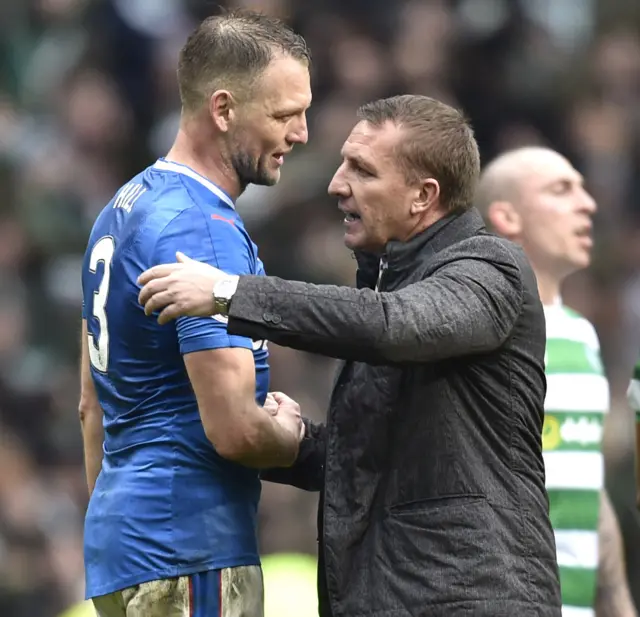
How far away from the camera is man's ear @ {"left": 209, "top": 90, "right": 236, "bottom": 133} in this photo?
3.44 metres

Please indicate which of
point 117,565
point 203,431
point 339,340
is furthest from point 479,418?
point 117,565

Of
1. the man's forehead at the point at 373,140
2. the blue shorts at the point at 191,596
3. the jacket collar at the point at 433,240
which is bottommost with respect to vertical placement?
the blue shorts at the point at 191,596

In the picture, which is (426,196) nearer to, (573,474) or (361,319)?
(361,319)

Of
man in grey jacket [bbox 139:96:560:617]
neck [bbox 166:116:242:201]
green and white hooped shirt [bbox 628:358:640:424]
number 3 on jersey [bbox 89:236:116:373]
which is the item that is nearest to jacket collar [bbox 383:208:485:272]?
man in grey jacket [bbox 139:96:560:617]

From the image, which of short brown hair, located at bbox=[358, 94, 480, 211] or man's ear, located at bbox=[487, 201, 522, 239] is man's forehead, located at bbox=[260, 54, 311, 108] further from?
man's ear, located at bbox=[487, 201, 522, 239]

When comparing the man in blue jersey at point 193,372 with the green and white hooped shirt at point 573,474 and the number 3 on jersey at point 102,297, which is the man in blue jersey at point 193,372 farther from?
the green and white hooped shirt at point 573,474

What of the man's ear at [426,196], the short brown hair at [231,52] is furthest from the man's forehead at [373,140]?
the short brown hair at [231,52]

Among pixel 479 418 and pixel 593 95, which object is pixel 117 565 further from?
pixel 593 95

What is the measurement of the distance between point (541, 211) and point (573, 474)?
90 cm

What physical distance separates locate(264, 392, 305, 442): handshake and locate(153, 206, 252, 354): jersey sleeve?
11.6 inches

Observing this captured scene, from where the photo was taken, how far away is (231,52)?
3.45m

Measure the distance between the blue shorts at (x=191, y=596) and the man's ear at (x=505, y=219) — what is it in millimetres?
2000

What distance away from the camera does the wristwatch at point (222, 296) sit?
116 inches

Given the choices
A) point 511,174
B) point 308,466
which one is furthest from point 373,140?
point 511,174
